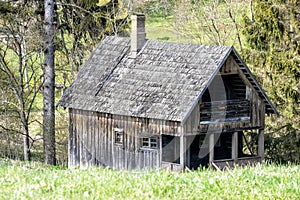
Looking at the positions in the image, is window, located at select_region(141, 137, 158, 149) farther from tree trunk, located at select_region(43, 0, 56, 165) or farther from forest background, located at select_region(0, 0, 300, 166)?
forest background, located at select_region(0, 0, 300, 166)

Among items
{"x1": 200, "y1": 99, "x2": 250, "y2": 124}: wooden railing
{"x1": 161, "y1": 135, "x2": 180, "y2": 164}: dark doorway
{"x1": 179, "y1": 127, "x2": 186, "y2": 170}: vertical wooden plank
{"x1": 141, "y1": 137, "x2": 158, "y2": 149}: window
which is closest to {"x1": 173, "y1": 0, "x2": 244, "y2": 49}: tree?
{"x1": 200, "y1": 99, "x2": 250, "y2": 124}: wooden railing

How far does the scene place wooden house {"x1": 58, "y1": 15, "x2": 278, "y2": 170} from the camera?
27.8 m

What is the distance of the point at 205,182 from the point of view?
1176cm

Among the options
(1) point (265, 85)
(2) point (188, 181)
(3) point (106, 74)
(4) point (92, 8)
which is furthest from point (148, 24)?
(2) point (188, 181)

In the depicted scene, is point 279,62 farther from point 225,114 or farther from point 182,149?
point 182,149

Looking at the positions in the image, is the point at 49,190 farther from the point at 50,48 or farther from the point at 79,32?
the point at 79,32

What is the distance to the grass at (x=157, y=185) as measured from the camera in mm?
11078

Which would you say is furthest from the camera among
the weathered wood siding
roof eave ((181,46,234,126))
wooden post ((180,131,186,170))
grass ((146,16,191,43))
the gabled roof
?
grass ((146,16,191,43))

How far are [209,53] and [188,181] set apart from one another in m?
16.8

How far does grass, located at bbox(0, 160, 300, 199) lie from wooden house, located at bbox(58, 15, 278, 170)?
14.2m

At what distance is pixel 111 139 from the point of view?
29891mm

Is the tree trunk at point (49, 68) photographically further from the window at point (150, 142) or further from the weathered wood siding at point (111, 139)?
the window at point (150, 142)

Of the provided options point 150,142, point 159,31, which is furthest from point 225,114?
point 159,31

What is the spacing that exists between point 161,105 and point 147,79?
1756 millimetres
